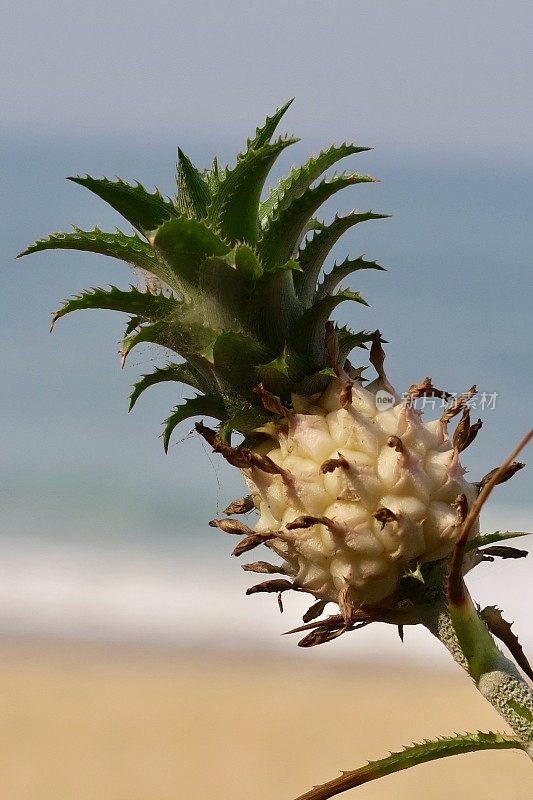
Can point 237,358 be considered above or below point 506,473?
above

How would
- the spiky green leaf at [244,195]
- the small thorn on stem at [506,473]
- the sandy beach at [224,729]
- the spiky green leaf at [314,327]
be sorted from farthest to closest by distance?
the sandy beach at [224,729] → the spiky green leaf at [314,327] → the spiky green leaf at [244,195] → the small thorn on stem at [506,473]

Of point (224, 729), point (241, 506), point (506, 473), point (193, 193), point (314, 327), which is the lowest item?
point (506, 473)

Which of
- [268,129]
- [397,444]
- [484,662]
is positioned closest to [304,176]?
[268,129]

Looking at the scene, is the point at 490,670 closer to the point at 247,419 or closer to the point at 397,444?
the point at 397,444

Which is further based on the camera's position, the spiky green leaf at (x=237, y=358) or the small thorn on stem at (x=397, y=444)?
the spiky green leaf at (x=237, y=358)

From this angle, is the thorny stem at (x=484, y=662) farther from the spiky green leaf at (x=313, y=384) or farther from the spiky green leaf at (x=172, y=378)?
the spiky green leaf at (x=172, y=378)

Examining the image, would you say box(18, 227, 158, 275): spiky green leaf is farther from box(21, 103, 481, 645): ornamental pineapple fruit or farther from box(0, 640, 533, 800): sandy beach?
box(0, 640, 533, 800): sandy beach

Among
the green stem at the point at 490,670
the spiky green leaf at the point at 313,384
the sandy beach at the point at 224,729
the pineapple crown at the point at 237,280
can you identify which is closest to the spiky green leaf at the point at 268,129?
the pineapple crown at the point at 237,280
